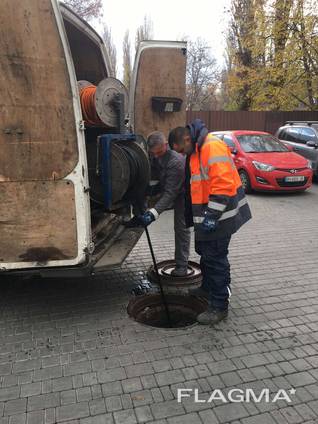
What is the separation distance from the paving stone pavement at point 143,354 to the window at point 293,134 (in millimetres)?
8445

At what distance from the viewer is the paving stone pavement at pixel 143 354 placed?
8.55ft

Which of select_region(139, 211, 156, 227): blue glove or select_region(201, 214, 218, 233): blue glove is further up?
select_region(201, 214, 218, 233): blue glove

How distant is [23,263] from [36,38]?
179 cm

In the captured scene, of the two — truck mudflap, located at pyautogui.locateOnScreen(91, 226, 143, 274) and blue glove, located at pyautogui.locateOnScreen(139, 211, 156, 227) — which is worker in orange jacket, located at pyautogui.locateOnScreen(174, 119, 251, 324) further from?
truck mudflap, located at pyautogui.locateOnScreen(91, 226, 143, 274)

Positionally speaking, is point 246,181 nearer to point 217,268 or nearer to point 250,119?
point 217,268

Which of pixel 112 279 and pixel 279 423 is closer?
pixel 279 423

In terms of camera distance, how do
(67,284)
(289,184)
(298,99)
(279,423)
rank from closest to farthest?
1. (279,423)
2. (67,284)
3. (289,184)
4. (298,99)

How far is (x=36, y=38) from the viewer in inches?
118

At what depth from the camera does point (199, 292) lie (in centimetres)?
415

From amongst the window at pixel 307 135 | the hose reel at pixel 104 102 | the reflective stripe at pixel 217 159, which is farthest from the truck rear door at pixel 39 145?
the window at pixel 307 135

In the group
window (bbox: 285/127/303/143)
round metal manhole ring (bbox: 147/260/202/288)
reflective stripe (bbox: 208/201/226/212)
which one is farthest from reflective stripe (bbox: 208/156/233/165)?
window (bbox: 285/127/303/143)

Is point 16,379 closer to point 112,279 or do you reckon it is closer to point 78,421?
point 78,421

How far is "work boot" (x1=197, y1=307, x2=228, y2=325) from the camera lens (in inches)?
144

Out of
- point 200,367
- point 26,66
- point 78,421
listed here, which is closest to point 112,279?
point 200,367
